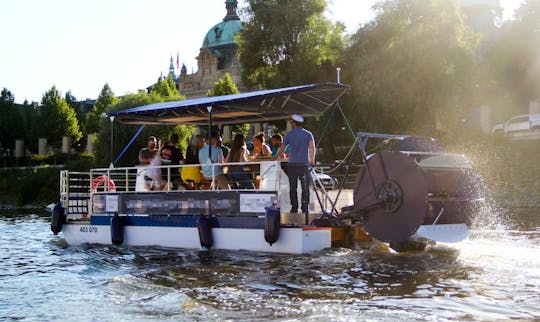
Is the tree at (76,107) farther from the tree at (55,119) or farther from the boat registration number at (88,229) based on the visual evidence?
the boat registration number at (88,229)

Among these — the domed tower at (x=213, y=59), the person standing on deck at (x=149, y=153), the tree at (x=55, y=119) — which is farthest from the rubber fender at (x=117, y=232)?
the domed tower at (x=213, y=59)

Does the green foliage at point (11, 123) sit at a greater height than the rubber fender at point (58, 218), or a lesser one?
greater

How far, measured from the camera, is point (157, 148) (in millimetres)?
17594

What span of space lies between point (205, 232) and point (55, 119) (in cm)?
6734

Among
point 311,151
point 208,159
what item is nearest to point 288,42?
point 208,159

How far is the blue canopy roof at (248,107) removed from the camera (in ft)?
48.7

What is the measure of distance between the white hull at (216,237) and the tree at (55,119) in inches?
2449

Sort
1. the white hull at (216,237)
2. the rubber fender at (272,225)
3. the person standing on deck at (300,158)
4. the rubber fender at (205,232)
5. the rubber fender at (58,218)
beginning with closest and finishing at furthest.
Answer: the white hull at (216,237)
the rubber fender at (272,225)
the person standing on deck at (300,158)
the rubber fender at (205,232)
the rubber fender at (58,218)

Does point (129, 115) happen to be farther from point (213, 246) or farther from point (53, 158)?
point (53, 158)

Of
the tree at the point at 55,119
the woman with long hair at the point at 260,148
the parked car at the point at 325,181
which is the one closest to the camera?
the parked car at the point at 325,181

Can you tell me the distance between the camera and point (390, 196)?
39.0ft

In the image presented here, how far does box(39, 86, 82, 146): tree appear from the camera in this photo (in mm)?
77125

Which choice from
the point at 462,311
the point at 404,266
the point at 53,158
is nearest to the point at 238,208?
the point at 404,266

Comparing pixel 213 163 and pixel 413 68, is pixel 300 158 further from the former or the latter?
pixel 413 68
